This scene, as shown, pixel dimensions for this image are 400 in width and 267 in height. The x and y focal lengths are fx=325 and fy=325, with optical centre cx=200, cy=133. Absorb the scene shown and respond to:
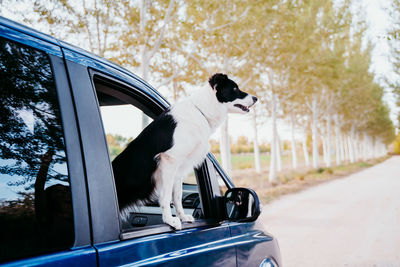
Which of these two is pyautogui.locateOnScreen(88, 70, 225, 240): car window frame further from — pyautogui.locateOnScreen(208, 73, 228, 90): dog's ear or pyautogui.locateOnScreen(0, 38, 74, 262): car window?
pyautogui.locateOnScreen(208, 73, 228, 90): dog's ear

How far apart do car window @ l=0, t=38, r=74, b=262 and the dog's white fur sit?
2.45 ft

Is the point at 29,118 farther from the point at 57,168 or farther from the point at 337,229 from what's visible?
the point at 337,229

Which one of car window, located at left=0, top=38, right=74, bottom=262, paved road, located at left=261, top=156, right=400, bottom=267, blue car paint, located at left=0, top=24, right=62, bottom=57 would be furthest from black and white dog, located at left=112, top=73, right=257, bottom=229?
paved road, located at left=261, top=156, right=400, bottom=267

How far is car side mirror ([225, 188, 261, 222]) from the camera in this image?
2238 mm

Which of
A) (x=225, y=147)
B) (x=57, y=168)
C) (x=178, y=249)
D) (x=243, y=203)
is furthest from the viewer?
(x=225, y=147)

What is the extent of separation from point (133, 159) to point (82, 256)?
0.84 metres

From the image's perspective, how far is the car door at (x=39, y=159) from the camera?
1.10m

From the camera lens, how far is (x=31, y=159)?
120cm

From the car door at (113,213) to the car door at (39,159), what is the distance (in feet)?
0.17

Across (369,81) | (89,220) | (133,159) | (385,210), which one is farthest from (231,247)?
(369,81)

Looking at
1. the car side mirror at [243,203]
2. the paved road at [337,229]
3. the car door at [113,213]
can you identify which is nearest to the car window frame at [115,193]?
the car door at [113,213]

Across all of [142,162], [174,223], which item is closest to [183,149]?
[142,162]

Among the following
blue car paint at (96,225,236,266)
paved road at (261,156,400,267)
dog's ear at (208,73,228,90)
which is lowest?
paved road at (261,156,400,267)

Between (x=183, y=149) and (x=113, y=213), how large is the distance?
0.75 metres
